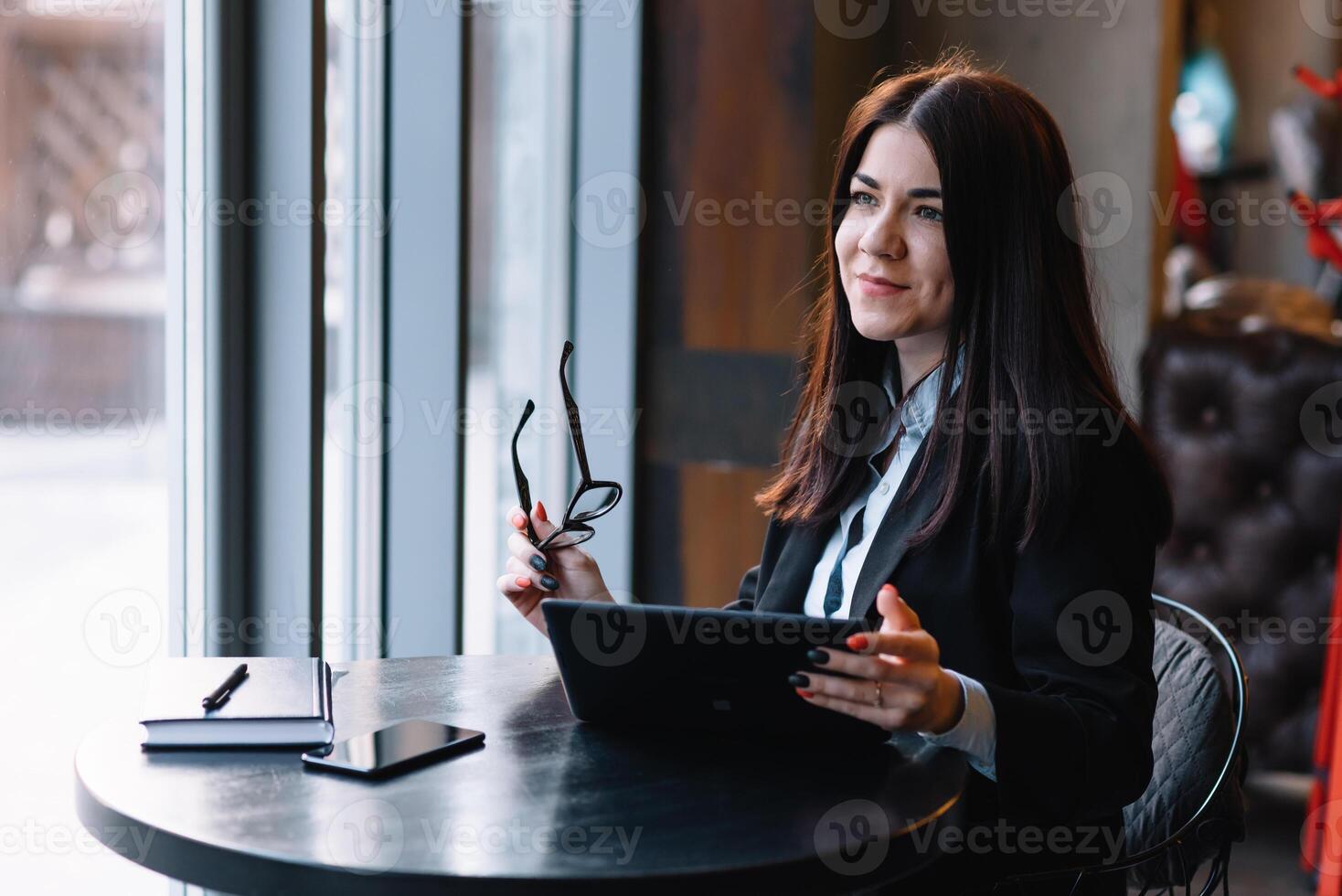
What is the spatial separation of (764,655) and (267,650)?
128 cm

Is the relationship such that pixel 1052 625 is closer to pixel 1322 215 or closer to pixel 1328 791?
pixel 1322 215

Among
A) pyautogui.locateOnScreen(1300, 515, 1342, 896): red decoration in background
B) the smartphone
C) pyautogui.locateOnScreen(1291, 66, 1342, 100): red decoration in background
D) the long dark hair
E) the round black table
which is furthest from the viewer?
pyautogui.locateOnScreen(1291, 66, 1342, 100): red decoration in background

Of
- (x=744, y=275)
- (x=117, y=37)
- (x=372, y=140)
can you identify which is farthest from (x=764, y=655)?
(x=744, y=275)

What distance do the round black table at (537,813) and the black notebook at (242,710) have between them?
2 centimetres

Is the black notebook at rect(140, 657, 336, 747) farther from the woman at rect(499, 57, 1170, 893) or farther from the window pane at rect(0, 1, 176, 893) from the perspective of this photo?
the window pane at rect(0, 1, 176, 893)

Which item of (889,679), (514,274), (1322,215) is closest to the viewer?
(889,679)

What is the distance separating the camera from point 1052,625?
1326 millimetres

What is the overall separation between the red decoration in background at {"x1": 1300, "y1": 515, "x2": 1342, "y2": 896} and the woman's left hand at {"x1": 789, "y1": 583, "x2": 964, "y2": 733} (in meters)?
1.55

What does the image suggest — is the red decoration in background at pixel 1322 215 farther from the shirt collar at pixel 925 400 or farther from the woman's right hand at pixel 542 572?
the woman's right hand at pixel 542 572

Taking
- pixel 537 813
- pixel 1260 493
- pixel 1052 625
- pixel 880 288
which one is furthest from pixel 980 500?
pixel 1260 493

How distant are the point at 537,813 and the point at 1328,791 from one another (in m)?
2.17

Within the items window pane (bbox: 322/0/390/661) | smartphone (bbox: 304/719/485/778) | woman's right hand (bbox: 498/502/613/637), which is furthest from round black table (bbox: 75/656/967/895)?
window pane (bbox: 322/0/390/661)

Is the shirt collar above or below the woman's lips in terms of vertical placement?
below

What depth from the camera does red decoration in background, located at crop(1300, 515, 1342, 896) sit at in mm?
2367
